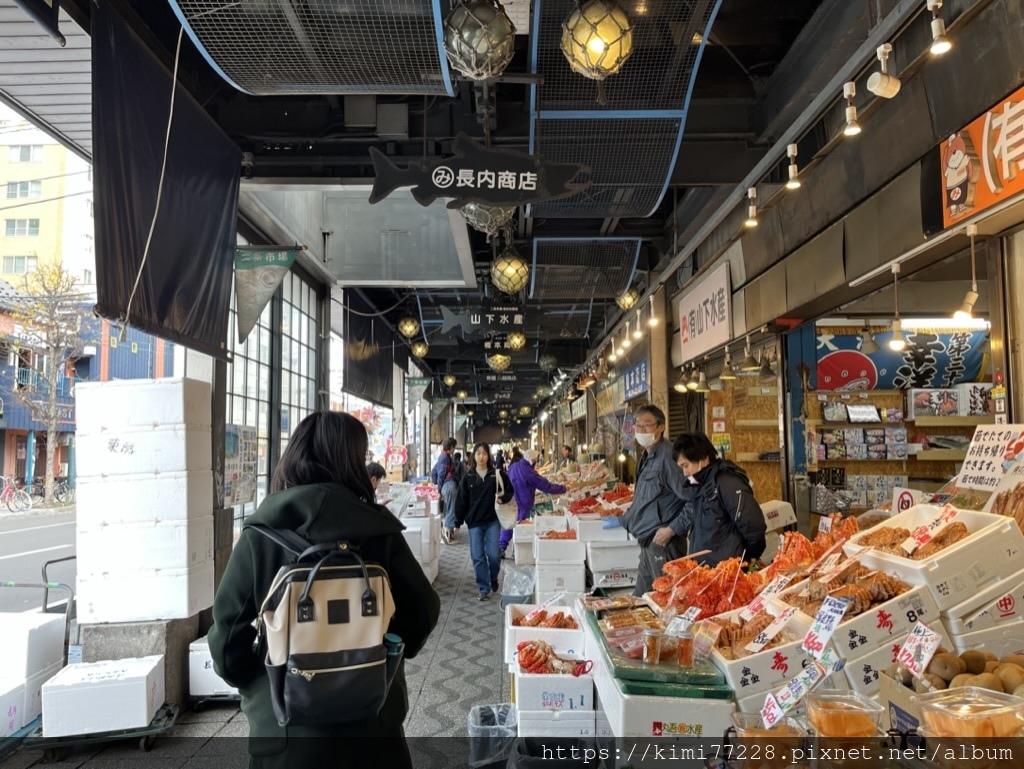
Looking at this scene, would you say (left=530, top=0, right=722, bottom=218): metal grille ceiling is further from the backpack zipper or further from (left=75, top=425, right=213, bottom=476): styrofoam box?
→ the backpack zipper

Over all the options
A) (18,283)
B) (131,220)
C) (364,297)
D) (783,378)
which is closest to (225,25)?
(131,220)

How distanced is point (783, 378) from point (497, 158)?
417 cm

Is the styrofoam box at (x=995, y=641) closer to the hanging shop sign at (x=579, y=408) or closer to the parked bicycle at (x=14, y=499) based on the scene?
the hanging shop sign at (x=579, y=408)

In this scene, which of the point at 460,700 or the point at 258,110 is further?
the point at 258,110

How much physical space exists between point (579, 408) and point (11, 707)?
1870 centimetres

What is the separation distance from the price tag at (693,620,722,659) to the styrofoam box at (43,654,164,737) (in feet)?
11.4

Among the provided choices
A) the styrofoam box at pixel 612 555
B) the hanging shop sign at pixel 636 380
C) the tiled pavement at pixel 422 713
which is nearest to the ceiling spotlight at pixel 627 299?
the hanging shop sign at pixel 636 380

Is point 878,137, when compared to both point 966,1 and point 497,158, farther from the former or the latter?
point 497,158

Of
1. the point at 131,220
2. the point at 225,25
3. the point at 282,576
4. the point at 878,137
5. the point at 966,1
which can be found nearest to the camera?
the point at 282,576

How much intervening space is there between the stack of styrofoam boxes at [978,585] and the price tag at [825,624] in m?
0.54

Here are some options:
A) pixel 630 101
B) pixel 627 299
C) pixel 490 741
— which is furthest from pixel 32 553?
pixel 630 101

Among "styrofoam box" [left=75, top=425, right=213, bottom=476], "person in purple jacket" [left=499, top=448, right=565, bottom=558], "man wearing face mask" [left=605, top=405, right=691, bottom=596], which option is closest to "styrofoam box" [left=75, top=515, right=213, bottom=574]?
"styrofoam box" [left=75, top=425, right=213, bottom=476]

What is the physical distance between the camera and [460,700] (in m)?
4.75

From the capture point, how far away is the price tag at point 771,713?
1640 mm
